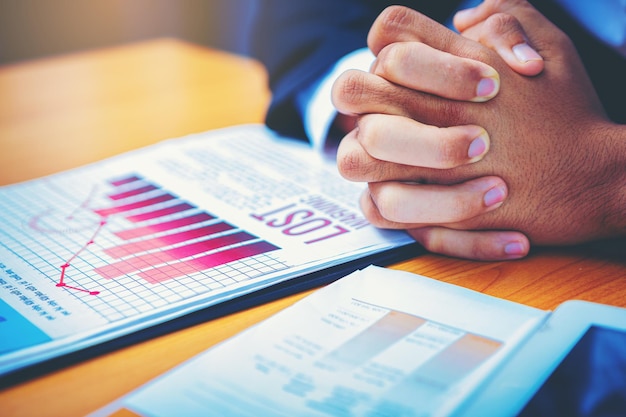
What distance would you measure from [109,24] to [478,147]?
2159 mm

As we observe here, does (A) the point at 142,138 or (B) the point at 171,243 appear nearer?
(B) the point at 171,243

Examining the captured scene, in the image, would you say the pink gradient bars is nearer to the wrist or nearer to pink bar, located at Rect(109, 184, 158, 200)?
pink bar, located at Rect(109, 184, 158, 200)

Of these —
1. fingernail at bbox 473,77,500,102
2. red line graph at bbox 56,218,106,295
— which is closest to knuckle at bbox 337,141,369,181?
fingernail at bbox 473,77,500,102

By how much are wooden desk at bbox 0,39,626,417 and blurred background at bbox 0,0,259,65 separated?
85 centimetres

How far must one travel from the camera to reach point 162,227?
1.87 ft

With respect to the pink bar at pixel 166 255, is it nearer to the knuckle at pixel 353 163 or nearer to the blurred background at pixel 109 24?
the knuckle at pixel 353 163

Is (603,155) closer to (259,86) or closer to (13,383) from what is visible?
(13,383)

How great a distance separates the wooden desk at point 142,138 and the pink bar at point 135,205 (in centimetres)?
20

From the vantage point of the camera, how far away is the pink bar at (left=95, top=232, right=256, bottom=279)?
19.4 inches

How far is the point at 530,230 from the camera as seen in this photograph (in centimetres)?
53

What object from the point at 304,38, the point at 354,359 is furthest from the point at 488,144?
the point at 304,38

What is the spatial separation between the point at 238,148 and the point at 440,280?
375mm

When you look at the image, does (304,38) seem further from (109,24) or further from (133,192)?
(109,24)

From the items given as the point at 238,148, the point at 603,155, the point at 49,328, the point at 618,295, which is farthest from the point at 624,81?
the point at 49,328
